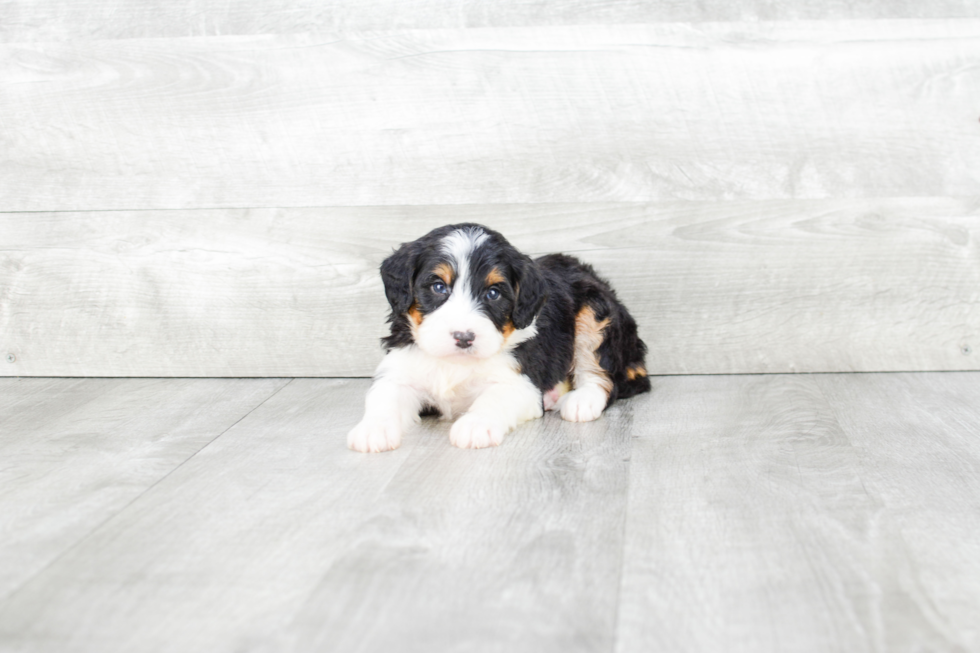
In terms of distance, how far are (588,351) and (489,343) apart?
64 centimetres

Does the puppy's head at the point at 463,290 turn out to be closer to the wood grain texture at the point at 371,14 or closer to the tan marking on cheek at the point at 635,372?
the tan marking on cheek at the point at 635,372

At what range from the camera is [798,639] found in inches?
59.3

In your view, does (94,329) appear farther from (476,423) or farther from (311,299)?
(476,423)

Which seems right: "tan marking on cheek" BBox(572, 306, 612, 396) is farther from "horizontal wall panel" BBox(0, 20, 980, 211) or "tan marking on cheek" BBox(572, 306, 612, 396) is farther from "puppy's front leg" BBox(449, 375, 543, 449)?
"horizontal wall panel" BBox(0, 20, 980, 211)

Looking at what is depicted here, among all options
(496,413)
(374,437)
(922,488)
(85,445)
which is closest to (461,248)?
(496,413)

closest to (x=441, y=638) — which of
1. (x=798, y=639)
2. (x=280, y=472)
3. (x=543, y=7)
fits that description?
(x=798, y=639)

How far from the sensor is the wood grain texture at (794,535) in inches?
60.7

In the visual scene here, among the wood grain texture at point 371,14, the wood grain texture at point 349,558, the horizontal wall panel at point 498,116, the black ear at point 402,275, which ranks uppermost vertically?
the wood grain texture at point 371,14

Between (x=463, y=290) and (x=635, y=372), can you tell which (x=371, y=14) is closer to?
(x=463, y=290)

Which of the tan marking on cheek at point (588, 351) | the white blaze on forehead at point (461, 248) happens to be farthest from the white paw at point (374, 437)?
the tan marking on cheek at point (588, 351)

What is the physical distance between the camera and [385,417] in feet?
8.89

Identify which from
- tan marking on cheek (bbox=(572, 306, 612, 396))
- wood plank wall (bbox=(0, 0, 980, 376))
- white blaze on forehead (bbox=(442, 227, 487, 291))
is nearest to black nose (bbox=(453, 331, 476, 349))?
white blaze on forehead (bbox=(442, 227, 487, 291))

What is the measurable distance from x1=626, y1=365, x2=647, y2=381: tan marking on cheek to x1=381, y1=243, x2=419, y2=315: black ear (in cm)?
92

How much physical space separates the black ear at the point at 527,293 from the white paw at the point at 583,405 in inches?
13.4
